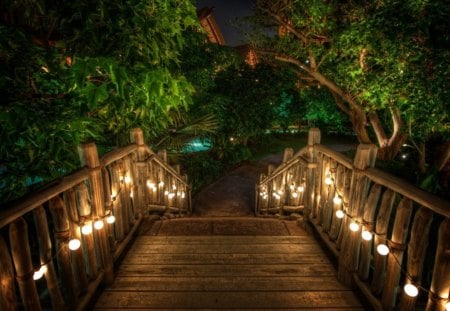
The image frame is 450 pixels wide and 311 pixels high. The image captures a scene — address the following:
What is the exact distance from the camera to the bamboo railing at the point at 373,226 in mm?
1722

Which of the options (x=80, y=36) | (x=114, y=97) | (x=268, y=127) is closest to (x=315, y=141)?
(x=114, y=97)

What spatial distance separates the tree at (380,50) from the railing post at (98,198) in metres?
5.94

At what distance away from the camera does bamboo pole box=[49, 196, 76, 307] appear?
2.02 meters

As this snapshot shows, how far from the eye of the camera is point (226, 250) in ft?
10.9

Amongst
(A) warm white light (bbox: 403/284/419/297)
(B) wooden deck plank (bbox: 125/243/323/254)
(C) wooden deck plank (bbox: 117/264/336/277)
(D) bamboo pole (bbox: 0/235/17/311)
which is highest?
(D) bamboo pole (bbox: 0/235/17/311)

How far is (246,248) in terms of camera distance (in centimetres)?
336

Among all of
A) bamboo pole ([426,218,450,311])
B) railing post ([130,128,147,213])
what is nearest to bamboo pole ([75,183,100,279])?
railing post ([130,128,147,213])

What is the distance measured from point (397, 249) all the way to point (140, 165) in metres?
3.03

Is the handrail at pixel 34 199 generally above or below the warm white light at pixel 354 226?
above

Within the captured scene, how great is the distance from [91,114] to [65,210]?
6.33ft

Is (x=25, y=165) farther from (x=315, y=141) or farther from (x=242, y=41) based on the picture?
(x=242, y=41)

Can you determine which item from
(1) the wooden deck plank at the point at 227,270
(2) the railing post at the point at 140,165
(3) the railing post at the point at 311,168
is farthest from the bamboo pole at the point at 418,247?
(2) the railing post at the point at 140,165

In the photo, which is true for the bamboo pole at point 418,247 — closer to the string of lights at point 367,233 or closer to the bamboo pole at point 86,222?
the string of lights at point 367,233

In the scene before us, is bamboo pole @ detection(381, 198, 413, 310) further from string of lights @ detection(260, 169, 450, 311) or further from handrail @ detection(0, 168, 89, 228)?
handrail @ detection(0, 168, 89, 228)
